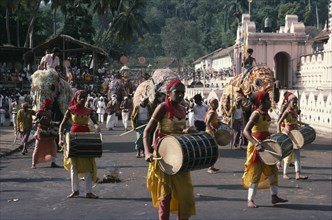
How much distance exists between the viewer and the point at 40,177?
39.7 ft

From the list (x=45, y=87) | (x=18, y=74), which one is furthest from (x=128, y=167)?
(x=18, y=74)

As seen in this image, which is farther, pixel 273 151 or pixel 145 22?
pixel 145 22

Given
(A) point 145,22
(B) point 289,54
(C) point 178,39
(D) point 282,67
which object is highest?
(C) point 178,39

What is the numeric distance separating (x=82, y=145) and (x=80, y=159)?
29 centimetres

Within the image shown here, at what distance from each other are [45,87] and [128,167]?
120 inches

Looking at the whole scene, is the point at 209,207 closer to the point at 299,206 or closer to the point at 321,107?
the point at 299,206

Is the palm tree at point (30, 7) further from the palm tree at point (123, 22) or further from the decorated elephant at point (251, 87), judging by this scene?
the decorated elephant at point (251, 87)

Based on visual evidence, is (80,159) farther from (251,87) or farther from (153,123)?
(251,87)

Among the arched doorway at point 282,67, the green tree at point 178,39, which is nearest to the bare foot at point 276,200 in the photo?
the arched doorway at point 282,67

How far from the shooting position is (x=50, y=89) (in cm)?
1477

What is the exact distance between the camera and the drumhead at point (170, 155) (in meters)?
6.19

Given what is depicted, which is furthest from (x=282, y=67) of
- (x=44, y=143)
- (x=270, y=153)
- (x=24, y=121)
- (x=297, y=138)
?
(x=270, y=153)

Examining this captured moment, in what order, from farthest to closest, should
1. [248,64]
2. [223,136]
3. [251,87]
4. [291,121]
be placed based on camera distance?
[248,64] → [251,87] → [291,121] → [223,136]

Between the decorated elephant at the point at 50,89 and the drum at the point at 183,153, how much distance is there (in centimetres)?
880
